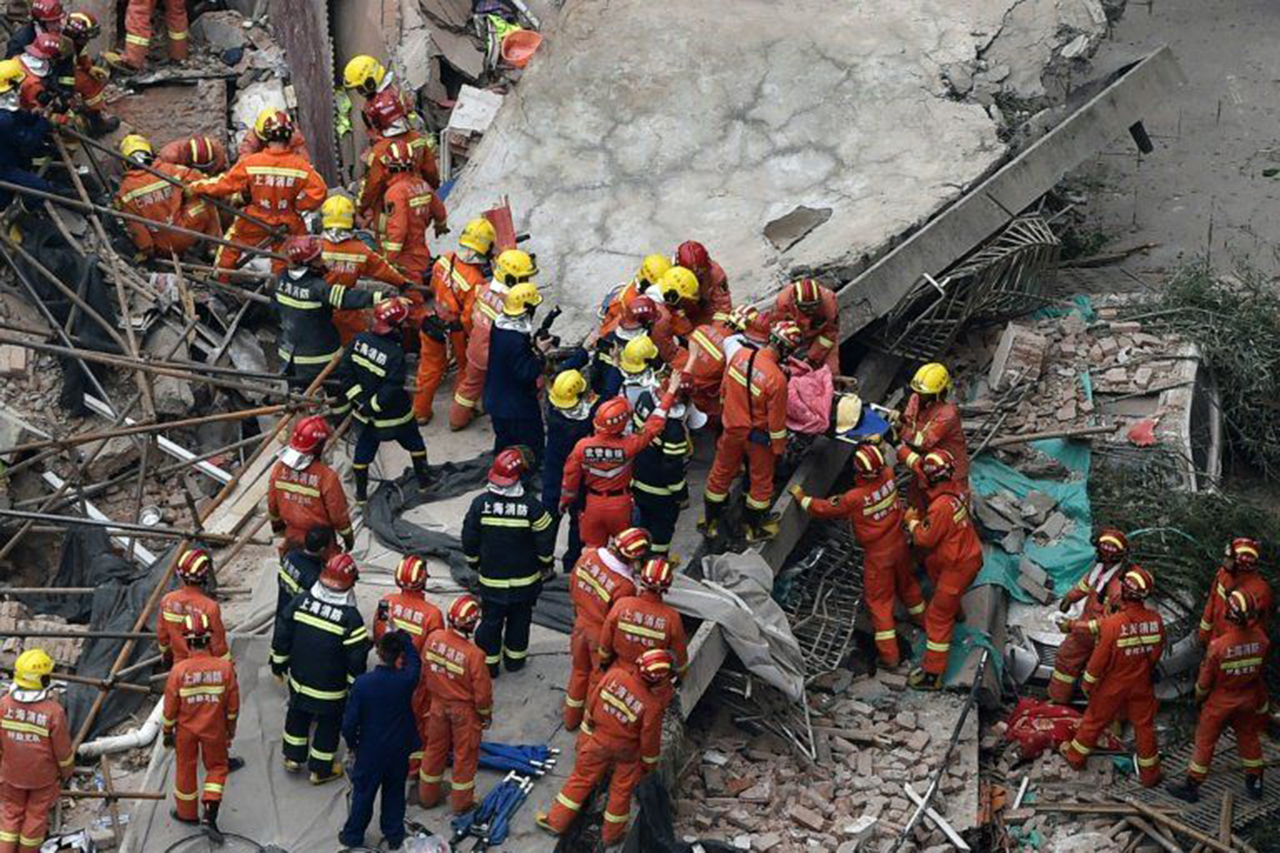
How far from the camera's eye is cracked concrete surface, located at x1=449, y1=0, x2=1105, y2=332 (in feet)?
57.3

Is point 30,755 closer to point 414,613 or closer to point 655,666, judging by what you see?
point 414,613

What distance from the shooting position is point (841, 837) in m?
13.7

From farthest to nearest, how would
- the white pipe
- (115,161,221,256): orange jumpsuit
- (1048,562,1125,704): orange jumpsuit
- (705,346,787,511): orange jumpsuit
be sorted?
(115,161,221,256): orange jumpsuit
(705,346,787,511): orange jumpsuit
(1048,562,1125,704): orange jumpsuit
the white pipe

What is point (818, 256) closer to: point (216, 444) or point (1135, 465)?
point (1135, 465)

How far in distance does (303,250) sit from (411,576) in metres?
3.76

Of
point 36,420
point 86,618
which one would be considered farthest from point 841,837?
point 36,420

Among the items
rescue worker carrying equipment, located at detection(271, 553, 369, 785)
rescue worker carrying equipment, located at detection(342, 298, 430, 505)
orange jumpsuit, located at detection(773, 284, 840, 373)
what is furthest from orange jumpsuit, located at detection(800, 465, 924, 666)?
rescue worker carrying equipment, located at detection(271, 553, 369, 785)

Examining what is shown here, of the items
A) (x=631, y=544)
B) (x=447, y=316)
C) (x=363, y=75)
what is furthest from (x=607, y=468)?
(x=363, y=75)

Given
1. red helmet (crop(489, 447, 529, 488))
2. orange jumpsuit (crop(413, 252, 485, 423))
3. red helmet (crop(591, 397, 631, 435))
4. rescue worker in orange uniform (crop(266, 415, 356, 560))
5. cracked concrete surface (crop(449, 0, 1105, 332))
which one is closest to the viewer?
red helmet (crop(489, 447, 529, 488))

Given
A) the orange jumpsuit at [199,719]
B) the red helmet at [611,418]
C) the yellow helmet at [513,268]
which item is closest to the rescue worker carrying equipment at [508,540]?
the red helmet at [611,418]

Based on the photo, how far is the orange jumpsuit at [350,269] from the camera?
16062 mm

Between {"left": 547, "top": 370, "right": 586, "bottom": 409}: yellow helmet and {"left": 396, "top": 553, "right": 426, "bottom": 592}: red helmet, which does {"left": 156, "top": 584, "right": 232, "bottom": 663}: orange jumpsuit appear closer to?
{"left": 396, "top": 553, "right": 426, "bottom": 592}: red helmet

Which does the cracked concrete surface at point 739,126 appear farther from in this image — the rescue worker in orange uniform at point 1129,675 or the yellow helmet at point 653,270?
the rescue worker in orange uniform at point 1129,675

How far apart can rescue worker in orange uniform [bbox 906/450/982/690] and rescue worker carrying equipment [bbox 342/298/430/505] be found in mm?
3660
